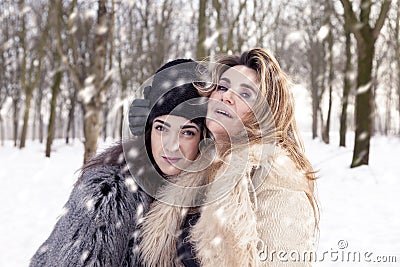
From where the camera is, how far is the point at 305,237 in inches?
61.5

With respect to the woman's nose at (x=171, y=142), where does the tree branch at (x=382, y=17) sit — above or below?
above

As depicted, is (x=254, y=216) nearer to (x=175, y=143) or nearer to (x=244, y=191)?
(x=244, y=191)

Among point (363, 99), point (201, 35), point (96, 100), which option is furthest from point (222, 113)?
point (201, 35)

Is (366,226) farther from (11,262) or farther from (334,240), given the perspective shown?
(11,262)

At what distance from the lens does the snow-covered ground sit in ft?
15.0

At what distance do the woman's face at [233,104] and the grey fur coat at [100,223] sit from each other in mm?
507

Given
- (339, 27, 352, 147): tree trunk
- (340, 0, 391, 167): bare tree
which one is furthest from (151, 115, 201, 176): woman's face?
(339, 27, 352, 147): tree trunk

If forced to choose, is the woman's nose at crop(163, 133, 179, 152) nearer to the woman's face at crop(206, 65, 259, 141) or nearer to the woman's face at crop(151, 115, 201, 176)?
the woman's face at crop(151, 115, 201, 176)

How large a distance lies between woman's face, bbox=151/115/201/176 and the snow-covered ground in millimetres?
1163

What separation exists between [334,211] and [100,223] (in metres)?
5.11

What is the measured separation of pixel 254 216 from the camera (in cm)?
161

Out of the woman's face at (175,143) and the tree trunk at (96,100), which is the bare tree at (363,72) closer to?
the tree trunk at (96,100)

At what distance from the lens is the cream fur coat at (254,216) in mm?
1547

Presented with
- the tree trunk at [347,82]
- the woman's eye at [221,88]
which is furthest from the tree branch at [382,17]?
the woman's eye at [221,88]
